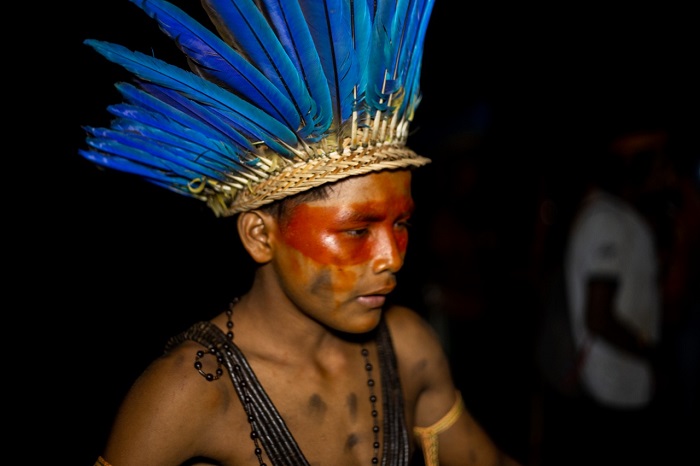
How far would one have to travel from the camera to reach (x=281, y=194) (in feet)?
4.86

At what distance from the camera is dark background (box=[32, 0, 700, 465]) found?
234 cm

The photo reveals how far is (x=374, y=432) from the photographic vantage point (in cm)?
174

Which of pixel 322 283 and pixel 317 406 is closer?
pixel 322 283

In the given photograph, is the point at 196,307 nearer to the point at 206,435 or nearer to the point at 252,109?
the point at 206,435

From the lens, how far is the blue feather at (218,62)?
1.32 metres

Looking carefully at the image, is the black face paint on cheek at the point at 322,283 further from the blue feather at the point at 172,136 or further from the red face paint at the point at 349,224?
the blue feather at the point at 172,136

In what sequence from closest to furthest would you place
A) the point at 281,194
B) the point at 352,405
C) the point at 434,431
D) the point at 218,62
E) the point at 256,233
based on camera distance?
the point at 218,62, the point at 281,194, the point at 256,233, the point at 352,405, the point at 434,431

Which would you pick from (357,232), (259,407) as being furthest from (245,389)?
(357,232)

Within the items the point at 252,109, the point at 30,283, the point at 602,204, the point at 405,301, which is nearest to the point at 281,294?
the point at 252,109

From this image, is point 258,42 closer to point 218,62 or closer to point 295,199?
point 218,62

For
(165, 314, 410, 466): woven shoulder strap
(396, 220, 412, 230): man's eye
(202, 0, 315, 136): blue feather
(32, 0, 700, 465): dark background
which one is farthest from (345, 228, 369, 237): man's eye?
(32, 0, 700, 465): dark background

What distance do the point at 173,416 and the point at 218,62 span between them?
90 cm

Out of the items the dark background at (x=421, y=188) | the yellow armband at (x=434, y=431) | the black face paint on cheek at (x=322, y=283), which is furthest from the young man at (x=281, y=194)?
the dark background at (x=421, y=188)

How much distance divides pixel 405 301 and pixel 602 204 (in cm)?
232
